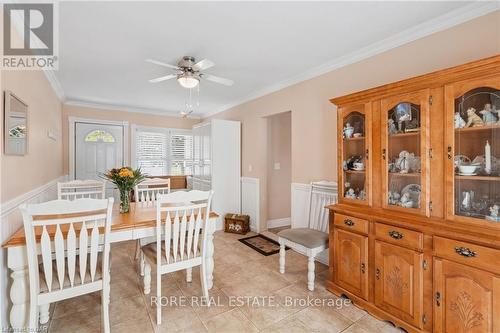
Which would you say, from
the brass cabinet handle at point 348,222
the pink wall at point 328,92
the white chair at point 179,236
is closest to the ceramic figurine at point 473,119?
the pink wall at point 328,92

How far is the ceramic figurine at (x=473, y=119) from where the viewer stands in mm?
1583

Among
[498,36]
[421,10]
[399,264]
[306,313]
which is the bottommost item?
[306,313]

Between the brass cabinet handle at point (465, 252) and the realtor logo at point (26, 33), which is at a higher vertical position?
the realtor logo at point (26, 33)

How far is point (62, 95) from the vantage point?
13.7ft

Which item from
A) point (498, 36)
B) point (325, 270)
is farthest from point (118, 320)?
point (498, 36)

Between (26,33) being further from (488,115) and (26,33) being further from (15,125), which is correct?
(488,115)

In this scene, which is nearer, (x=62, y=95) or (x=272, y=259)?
(x=272, y=259)

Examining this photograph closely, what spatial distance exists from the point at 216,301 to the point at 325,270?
1.36 metres

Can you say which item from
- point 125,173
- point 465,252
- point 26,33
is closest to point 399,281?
point 465,252

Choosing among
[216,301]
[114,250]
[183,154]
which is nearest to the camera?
[216,301]

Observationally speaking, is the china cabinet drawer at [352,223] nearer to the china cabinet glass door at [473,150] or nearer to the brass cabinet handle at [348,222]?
the brass cabinet handle at [348,222]

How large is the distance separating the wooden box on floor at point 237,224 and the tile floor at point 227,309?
52.5 inches

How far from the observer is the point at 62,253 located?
62.1 inches

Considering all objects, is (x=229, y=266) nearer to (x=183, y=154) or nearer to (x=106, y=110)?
(x=183, y=154)
